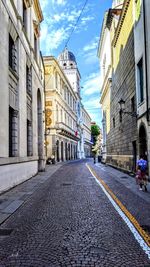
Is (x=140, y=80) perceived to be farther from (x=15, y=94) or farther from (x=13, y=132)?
(x=13, y=132)

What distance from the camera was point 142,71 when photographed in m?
17.5

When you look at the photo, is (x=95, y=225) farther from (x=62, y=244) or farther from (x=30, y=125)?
(x=30, y=125)

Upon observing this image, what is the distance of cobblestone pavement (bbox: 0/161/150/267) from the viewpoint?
15.4ft

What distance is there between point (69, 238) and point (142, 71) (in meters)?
13.2

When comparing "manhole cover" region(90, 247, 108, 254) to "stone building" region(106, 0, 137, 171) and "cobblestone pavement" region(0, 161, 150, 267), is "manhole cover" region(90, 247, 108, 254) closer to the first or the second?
"cobblestone pavement" region(0, 161, 150, 267)

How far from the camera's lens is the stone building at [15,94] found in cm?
1354

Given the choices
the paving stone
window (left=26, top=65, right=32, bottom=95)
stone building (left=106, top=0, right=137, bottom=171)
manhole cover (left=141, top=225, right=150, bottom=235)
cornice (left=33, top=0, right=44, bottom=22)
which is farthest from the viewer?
cornice (left=33, top=0, right=44, bottom=22)

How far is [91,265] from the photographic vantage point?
175 inches

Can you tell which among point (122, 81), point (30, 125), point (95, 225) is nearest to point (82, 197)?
point (95, 225)

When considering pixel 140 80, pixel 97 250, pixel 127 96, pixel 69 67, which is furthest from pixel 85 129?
pixel 97 250

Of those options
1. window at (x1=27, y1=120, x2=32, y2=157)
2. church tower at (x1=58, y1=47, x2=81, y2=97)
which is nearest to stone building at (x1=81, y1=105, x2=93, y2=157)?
church tower at (x1=58, y1=47, x2=81, y2=97)

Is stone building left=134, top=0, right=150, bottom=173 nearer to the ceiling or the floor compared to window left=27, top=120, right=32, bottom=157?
nearer to the ceiling

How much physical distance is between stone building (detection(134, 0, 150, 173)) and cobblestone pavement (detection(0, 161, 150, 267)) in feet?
24.9

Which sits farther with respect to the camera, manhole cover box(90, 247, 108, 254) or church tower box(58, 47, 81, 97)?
church tower box(58, 47, 81, 97)
